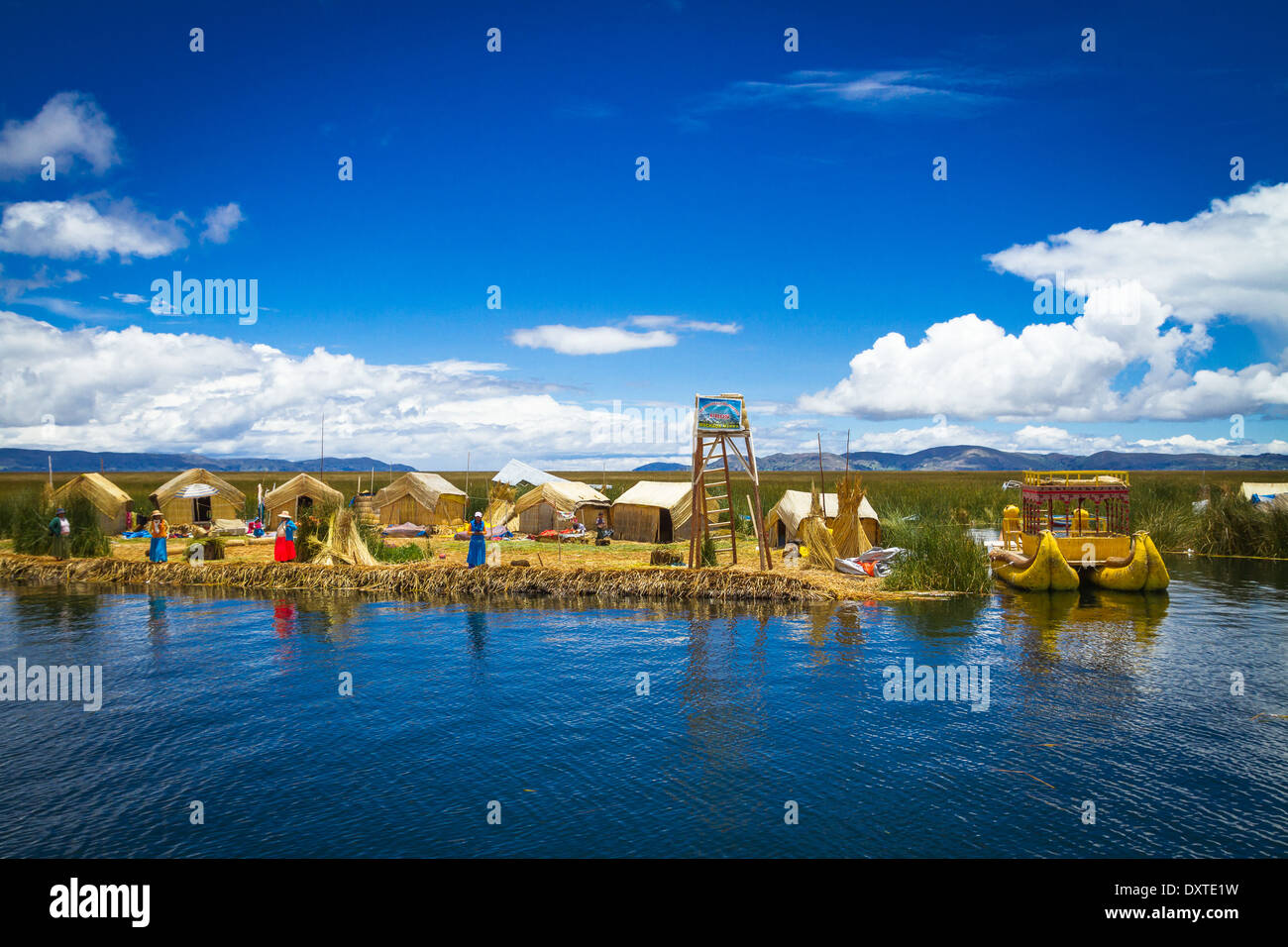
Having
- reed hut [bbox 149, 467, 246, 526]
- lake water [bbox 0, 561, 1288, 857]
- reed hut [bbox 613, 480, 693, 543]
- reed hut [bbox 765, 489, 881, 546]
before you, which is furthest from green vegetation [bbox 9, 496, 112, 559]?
reed hut [bbox 765, 489, 881, 546]

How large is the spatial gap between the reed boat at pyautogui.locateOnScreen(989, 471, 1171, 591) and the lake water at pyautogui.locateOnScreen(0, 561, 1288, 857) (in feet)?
14.0

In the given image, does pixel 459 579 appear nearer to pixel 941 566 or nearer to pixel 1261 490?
pixel 941 566

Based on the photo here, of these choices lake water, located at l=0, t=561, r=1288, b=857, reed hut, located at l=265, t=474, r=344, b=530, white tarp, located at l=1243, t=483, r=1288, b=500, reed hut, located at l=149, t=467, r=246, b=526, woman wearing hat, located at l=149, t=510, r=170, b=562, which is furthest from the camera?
reed hut, located at l=265, t=474, r=344, b=530

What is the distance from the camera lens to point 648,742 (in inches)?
492

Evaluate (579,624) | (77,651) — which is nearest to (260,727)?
(77,651)

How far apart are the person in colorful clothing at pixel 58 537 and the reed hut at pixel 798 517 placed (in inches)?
1056

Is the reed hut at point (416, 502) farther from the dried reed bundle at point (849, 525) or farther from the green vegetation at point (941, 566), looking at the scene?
the green vegetation at point (941, 566)

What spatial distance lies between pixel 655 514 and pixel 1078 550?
55.6 feet
